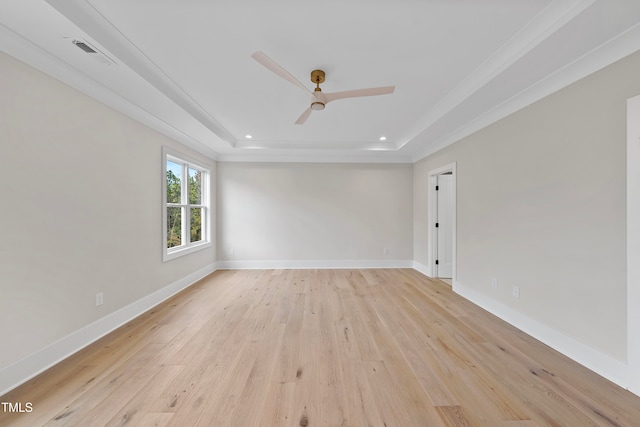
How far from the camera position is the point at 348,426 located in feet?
4.49

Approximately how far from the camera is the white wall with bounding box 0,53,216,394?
168 cm

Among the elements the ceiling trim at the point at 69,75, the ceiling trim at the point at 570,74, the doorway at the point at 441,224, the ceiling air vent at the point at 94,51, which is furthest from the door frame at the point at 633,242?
the ceiling trim at the point at 69,75

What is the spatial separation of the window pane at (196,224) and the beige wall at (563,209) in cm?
471

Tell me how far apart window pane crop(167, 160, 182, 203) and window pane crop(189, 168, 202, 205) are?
349mm

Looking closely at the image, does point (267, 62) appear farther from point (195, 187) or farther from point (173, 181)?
point (195, 187)

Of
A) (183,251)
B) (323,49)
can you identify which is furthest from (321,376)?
(183,251)

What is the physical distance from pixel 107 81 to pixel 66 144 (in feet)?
2.22

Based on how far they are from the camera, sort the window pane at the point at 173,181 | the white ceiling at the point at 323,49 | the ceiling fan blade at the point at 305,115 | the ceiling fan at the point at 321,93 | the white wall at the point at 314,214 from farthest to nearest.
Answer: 1. the white wall at the point at 314,214
2. the window pane at the point at 173,181
3. the ceiling fan blade at the point at 305,115
4. the ceiling fan at the point at 321,93
5. the white ceiling at the point at 323,49

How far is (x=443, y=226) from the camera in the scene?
4.50m

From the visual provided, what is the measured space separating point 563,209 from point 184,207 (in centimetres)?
495

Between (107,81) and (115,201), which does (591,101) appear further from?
(115,201)

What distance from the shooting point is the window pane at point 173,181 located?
3.78m

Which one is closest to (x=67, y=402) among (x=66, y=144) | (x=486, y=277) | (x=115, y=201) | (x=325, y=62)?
(x=115, y=201)

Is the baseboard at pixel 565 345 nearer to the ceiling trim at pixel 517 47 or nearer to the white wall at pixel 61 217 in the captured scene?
the ceiling trim at pixel 517 47
